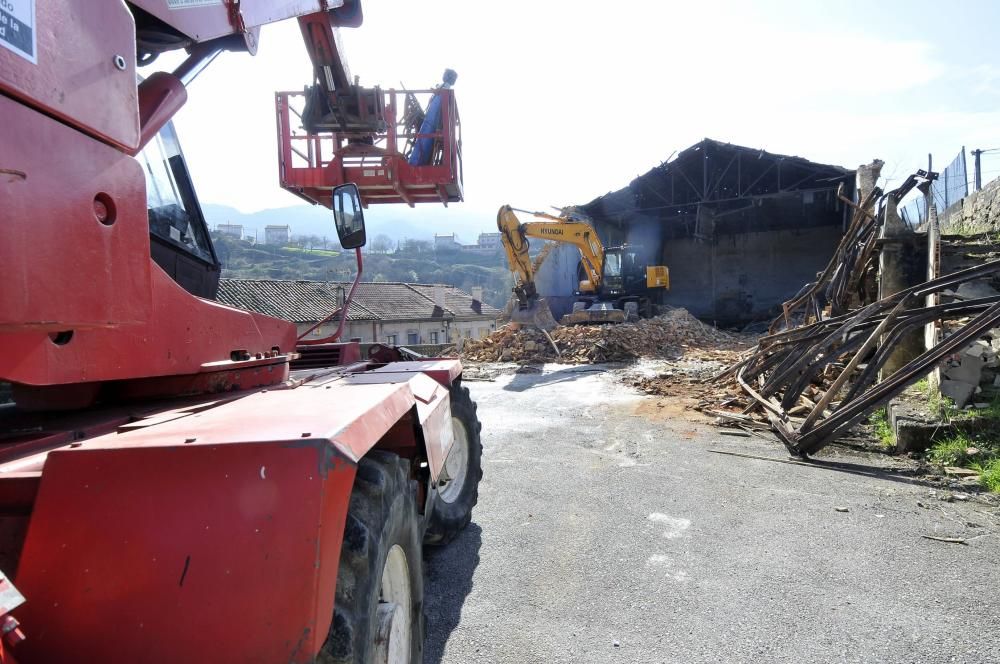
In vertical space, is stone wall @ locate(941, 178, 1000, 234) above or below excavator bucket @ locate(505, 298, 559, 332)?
above

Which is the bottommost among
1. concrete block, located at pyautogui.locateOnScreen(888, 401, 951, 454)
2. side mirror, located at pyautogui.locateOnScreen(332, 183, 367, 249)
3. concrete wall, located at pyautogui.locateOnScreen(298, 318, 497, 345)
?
concrete wall, located at pyautogui.locateOnScreen(298, 318, 497, 345)

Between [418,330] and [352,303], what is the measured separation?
54.5 ft

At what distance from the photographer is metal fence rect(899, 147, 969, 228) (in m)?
12.2

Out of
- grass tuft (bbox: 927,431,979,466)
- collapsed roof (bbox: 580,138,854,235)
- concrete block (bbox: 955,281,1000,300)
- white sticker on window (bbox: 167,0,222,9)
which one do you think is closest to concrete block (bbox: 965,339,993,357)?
grass tuft (bbox: 927,431,979,466)

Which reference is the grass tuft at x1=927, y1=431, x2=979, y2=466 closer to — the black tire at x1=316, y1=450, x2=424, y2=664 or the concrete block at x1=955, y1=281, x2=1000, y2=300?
the concrete block at x1=955, y1=281, x2=1000, y2=300

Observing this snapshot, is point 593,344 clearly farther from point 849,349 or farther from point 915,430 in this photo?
point 915,430

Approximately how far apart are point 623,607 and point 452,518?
1.39 meters

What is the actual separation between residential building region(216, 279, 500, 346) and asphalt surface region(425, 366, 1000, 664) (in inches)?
977

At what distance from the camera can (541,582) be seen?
3.61 metres

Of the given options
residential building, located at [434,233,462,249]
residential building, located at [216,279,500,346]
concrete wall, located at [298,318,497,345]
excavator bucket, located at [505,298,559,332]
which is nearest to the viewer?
excavator bucket, located at [505,298,559,332]

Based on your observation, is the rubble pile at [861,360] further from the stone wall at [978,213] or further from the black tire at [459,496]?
the black tire at [459,496]

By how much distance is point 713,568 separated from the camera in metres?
3.72

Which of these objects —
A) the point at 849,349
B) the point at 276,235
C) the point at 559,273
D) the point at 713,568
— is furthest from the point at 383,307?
the point at 276,235

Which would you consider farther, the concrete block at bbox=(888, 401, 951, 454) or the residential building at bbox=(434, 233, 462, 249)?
the residential building at bbox=(434, 233, 462, 249)
